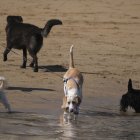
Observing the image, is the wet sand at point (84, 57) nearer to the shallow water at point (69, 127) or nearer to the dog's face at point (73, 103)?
the shallow water at point (69, 127)

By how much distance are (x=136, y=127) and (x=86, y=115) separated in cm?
107

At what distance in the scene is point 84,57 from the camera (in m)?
16.5

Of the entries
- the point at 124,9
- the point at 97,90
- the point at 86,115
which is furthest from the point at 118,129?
the point at 124,9

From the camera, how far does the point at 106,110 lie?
12383 mm

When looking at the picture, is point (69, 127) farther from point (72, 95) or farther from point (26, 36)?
point (26, 36)

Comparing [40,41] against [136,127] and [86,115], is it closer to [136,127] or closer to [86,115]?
[86,115]

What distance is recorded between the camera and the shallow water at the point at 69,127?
9.68 m

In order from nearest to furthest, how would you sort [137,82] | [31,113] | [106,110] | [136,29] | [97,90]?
1. [31,113]
2. [106,110]
3. [97,90]
4. [137,82]
5. [136,29]

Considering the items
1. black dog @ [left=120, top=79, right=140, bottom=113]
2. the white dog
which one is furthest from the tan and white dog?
black dog @ [left=120, top=79, right=140, bottom=113]

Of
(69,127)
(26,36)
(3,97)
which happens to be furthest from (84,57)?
(69,127)

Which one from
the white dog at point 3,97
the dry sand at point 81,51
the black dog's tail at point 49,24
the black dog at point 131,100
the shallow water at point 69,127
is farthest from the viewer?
the black dog's tail at point 49,24

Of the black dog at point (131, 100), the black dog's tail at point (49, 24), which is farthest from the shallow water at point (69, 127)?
the black dog's tail at point (49, 24)

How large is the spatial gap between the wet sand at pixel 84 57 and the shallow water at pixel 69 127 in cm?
5

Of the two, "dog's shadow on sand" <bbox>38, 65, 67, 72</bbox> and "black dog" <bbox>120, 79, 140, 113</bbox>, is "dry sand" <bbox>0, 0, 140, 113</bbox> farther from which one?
"black dog" <bbox>120, 79, 140, 113</bbox>
